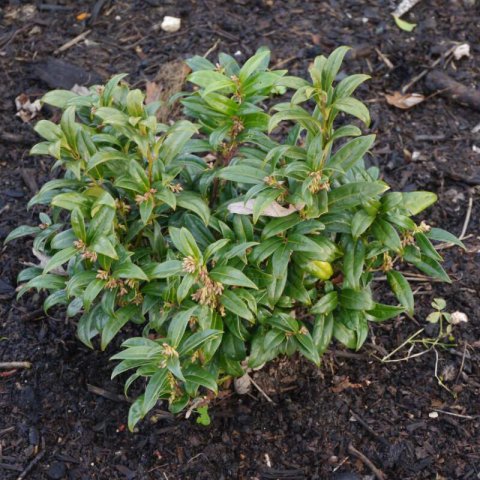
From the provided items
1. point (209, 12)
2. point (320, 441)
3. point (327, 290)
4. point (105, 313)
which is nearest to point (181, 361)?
point (105, 313)

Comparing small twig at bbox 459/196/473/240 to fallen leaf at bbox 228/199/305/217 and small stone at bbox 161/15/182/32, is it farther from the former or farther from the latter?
small stone at bbox 161/15/182/32

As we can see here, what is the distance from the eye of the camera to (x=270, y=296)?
2.73 meters

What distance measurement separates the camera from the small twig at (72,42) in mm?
5180

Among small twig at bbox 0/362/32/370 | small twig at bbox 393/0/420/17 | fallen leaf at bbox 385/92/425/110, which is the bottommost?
small twig at bbox 0/362/32/370

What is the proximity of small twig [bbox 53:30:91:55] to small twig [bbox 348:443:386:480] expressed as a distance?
3.57 meters

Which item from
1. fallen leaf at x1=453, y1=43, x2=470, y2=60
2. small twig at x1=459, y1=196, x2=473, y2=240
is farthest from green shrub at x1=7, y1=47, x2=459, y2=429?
fallen leaf at x1=453, y1=43, x2=470, y2=60

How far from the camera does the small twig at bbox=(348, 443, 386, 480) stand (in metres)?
3.19

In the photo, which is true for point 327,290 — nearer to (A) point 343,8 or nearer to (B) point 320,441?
(B) point 320,441

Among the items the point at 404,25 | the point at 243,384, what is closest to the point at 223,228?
the point at 243,384

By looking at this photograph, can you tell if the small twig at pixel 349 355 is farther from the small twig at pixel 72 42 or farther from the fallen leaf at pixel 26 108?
the small twig at pixel 72 42

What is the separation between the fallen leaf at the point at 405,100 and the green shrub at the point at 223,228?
1.82m

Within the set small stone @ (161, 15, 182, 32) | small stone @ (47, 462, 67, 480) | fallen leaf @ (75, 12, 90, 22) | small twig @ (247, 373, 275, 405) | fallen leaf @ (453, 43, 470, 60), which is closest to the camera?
small stone @ (47, 462, 67, 480)

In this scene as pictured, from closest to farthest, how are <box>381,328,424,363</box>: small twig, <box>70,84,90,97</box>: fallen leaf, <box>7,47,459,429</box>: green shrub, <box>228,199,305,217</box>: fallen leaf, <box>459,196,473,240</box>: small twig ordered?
<box>7,47,459,429</box>: green shrub
<box>228,199,305,217</box>: fallen leaf
<box>381,328,424,363</box>: small twig
<box>459,196,473,240</box>: small twig
<box>70,84,90,97</box>: fallen leaf

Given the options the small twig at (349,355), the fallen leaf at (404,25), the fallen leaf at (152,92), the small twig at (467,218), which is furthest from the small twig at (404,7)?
the small twig at (349,355)
